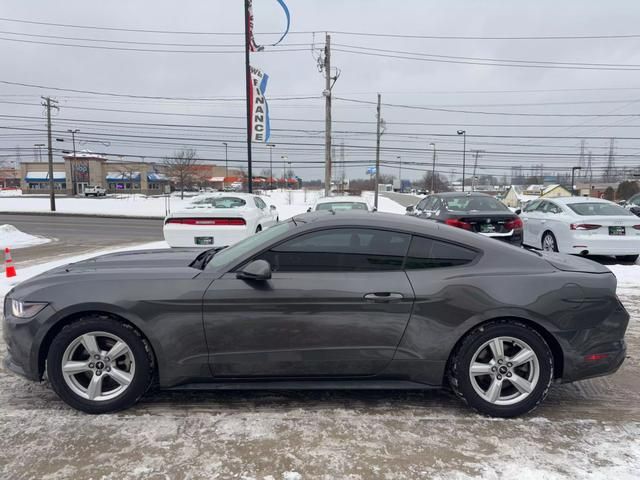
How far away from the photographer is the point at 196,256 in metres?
3.97

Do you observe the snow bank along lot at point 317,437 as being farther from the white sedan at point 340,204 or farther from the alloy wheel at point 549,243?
the white sedan at point 340,204

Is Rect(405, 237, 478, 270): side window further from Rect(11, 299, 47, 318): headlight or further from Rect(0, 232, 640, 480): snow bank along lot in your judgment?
Rect(11, 299, 47, 318): headlight

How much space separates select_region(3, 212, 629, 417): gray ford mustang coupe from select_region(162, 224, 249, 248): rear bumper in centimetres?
536

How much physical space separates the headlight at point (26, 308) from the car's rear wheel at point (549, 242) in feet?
31.3

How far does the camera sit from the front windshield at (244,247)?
3.40m

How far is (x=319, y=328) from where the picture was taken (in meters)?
3.16

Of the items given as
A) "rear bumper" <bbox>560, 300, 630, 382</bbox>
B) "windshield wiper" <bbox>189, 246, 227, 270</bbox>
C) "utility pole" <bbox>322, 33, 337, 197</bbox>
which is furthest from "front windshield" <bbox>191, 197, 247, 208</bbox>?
"utility pole" <bbox>322, 33, 337, 197</bbox>

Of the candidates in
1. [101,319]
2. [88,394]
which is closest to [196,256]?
[101,319]

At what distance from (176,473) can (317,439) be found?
87 centimetres

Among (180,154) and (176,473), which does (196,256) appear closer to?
(176,473)

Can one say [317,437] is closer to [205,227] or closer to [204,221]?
[205,227]

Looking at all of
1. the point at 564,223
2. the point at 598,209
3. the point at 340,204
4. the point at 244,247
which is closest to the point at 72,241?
the point at 340,204

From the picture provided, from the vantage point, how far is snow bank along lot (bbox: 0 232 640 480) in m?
2.62

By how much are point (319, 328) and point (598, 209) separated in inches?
347
